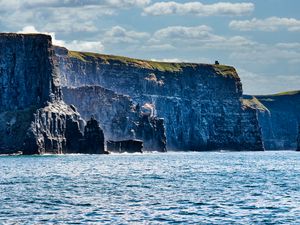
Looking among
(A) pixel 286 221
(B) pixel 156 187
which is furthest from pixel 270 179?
(A) pixel 286 221

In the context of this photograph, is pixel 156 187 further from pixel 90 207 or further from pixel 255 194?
pixel 90 207

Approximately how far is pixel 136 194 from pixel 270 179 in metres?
34.1

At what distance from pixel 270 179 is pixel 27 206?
49468 mm

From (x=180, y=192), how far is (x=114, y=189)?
28.5 feet

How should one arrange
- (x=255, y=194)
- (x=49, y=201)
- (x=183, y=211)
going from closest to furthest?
(x=183, y=211) → (x=49, y=201) → (x=255, y=194)

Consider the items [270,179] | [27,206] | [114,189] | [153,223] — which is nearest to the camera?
[153,223]

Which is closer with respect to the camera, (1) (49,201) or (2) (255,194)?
(1) (49,201)

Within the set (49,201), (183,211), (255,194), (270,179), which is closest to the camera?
(183,211)

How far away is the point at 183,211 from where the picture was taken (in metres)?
70.2

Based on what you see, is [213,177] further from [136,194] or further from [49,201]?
[49,201]

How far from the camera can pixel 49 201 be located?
79.9 meters

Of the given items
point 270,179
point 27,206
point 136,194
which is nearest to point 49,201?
point 27,206

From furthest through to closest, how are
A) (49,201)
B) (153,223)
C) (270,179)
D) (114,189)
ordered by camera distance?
(270,179) < (114,189) < (49,201) < (153,223)

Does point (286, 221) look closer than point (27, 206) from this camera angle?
Yes
